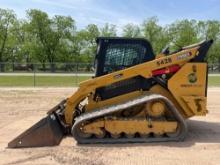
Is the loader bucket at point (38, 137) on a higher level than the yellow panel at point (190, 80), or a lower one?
lower

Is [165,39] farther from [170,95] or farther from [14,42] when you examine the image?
[170,95]

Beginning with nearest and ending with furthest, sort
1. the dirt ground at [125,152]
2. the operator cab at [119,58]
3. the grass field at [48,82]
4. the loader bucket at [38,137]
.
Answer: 1. the dirt ground at [125,152]
2. the loader bucket at [38,137]
3. the operator cab at [119,58]
4. the grass field at [48,82]

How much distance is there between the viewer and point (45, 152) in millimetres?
7844

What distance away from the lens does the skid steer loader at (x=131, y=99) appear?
8.57 meters

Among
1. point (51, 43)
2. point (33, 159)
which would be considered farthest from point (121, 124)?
point (51, 43)

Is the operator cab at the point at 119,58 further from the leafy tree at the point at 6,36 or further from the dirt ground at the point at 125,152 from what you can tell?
the leafy tree at the point at 6,36

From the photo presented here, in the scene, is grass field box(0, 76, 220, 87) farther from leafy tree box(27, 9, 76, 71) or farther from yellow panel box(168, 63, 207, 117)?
leafy tree box(27, 9, 76, 71)

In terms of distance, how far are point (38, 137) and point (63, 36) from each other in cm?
6461

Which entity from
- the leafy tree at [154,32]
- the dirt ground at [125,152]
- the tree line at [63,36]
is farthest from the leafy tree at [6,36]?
the dirt ground at [125,152]

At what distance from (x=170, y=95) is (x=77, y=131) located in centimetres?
225

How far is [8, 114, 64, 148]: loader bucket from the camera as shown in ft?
27.2

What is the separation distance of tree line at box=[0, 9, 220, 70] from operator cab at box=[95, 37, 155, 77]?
59.3 metres

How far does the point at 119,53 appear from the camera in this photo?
9.45 m

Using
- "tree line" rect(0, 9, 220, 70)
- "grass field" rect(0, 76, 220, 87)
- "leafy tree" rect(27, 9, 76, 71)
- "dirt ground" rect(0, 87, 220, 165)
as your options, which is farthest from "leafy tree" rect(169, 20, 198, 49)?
"dirt ground" rect(0, 87, 220, 165)
